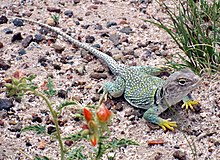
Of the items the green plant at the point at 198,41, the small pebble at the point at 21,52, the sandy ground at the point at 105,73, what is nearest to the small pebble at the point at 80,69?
the sandy ground at the point at 105,73

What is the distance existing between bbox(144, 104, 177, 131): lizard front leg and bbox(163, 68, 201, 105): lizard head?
4.8 inches

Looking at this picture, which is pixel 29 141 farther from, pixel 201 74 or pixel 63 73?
pixel 201 74

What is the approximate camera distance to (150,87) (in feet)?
16.6

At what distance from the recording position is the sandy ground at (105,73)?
4.52 m

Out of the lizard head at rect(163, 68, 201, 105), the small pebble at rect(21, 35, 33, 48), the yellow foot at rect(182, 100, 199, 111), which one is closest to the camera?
the lizard head at rect(163, 68, 201, 105)

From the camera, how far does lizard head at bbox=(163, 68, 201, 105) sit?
462 cm

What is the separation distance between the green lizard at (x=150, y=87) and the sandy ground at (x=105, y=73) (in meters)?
0.09

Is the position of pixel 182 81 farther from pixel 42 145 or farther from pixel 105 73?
pixel 42 145

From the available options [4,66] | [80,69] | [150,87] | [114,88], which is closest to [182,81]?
[150,87]

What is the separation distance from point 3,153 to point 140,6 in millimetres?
2930

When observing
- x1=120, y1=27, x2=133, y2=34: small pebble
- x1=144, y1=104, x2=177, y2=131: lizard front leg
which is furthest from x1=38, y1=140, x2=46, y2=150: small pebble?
x1=120, y1=27, x2=133, y2=34: small pebble

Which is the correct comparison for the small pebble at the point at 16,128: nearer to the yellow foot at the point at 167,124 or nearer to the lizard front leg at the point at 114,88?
the lizard front leg at the point at 114,88

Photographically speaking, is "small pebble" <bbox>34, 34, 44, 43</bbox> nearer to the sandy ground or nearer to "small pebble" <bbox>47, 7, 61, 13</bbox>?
the sandy ground

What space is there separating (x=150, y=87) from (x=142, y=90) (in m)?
0.09
